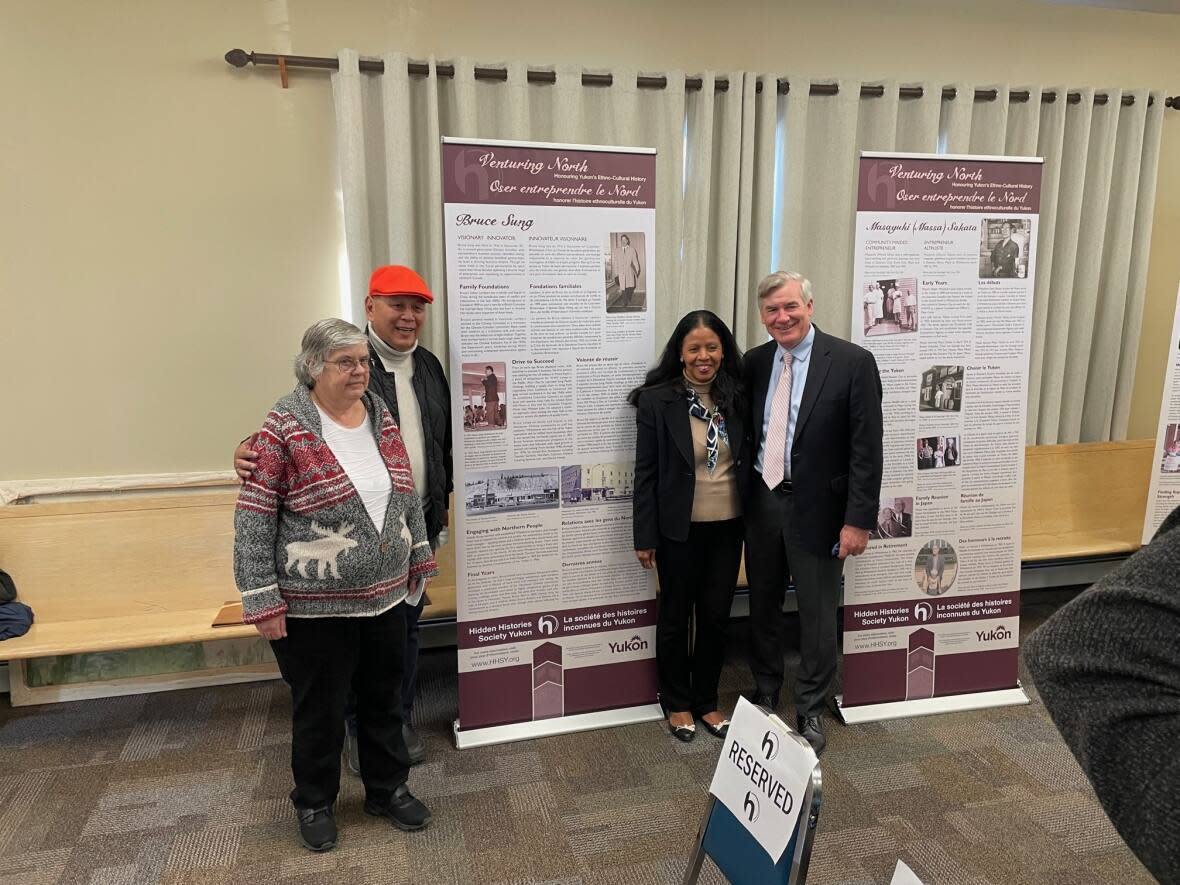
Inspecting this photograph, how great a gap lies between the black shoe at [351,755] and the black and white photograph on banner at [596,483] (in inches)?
44.4

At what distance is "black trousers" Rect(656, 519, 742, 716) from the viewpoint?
2797 mm

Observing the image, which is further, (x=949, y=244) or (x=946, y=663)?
(x=946, y=663)

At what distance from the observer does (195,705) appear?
10.4 ft

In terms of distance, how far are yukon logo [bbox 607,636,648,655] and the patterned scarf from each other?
775mm

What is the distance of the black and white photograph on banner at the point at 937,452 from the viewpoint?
9.70 feet

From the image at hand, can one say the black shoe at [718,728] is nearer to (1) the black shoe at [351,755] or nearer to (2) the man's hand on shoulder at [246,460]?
(1) the black shoe at [351,755]

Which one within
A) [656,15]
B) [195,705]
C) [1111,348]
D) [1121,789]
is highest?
[656,15]

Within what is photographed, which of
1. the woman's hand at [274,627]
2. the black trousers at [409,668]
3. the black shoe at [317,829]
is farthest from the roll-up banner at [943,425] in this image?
the woman's hand at [274,627]

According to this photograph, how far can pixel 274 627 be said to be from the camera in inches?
78.3

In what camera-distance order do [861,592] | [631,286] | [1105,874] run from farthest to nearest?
[861,592] < [631,286] < [1105,874]

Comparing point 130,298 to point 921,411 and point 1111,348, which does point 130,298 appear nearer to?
point 921,411

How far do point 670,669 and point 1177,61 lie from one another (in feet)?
13.3

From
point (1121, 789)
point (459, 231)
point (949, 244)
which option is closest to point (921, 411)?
point (949, 244)

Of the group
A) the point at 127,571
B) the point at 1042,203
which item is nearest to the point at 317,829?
the point at 127,571
